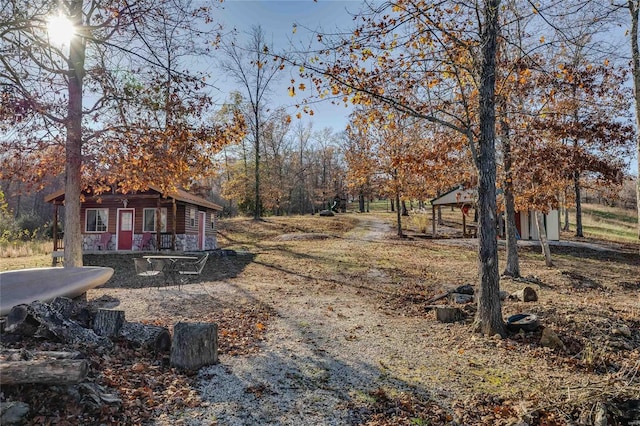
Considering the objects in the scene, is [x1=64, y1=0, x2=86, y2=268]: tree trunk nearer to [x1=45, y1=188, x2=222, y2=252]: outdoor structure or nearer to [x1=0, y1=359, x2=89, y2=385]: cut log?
[x1=0, y1=359, x2=89, y2=385]: cut log

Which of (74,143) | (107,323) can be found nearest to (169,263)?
(74,143)

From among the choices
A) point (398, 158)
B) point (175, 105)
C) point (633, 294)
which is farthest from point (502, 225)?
point (175, 105)

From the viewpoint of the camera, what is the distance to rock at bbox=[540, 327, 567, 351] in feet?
18.3

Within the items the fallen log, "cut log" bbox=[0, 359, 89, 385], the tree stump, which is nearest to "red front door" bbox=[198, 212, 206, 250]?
the tree stump

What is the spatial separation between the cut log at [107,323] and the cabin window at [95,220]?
57.4 feet

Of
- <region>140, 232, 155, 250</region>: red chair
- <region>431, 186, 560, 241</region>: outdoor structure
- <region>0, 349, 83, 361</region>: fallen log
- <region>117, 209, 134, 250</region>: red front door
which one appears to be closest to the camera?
<region>0, 349, 83, 361</region>: fallen log

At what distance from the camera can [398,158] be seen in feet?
25.1

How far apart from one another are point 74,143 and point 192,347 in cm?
637

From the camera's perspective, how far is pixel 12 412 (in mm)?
2902

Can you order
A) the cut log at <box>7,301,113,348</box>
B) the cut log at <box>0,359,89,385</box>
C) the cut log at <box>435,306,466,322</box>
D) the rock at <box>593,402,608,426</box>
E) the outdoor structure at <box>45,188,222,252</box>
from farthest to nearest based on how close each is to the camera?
1. the outdoor structure at <box>45,188,222,252</box>
2. the cut log at <box>435,306,466,322</box>
3. the cut log at <box>7,301,113,348</box>
4. the rock at <box>593,402,608,426</box>
5. the cut log at <box>0,359,89,385</box>

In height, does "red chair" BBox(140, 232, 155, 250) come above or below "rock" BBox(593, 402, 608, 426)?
above

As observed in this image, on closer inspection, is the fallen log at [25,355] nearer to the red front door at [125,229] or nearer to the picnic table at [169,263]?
the picnic table at [169,263]

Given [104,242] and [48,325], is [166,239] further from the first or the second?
[48,325]

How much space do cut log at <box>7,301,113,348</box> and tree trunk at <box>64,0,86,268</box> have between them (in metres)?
4.95
